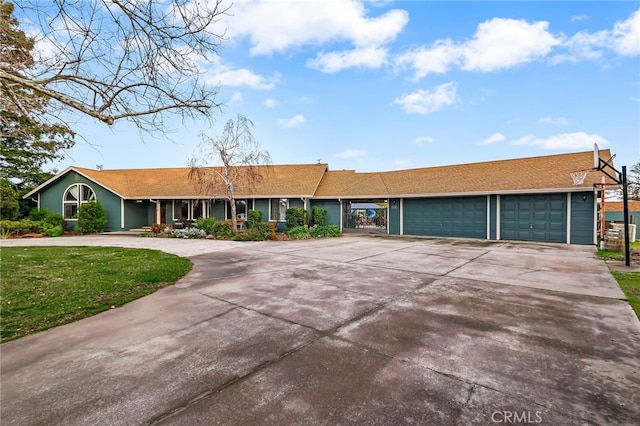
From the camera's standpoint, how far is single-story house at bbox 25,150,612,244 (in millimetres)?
13812

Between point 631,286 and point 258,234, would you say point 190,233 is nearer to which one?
point 258,234

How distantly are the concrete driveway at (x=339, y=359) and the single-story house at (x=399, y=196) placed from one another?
31.7 feet

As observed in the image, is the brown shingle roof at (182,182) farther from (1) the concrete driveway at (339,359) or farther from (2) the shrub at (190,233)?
(1) the concrete driveway at (339,359)

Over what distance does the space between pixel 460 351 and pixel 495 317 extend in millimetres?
1457

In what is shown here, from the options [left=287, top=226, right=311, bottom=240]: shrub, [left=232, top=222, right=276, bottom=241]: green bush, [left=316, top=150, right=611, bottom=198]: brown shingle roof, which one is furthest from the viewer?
[left=287, top=226, right=311, bottom=240]: shrub

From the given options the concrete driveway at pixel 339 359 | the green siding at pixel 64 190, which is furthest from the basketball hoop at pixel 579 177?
the green siding at pixel 64 190

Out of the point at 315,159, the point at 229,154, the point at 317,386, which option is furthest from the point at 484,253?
the point at 315,159

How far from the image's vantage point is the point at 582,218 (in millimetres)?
13062

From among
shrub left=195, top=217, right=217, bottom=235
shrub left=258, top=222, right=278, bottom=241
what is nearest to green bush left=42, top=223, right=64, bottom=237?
shrub left=195, top=217, right=217, bottom=235

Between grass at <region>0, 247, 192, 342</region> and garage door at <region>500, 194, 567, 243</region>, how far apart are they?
1520cm

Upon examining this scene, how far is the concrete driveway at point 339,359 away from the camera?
2232mm

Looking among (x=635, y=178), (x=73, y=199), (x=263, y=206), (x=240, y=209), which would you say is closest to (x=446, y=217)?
(x=263, y=206)

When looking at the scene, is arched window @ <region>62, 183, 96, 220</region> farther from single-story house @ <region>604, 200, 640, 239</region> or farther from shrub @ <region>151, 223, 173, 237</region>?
single-story house @ <region>604, 200, 640, 239</region>

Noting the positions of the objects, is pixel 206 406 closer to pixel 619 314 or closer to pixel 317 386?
pixel 317 386
